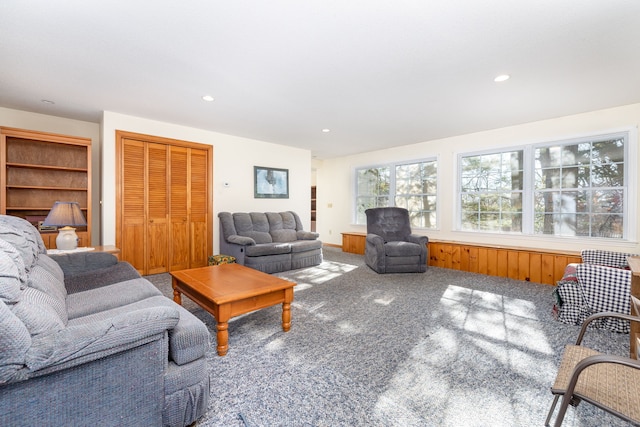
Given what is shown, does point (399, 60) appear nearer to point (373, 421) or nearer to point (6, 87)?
point (373, 421)

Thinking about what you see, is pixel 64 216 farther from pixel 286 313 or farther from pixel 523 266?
pixel 523 266

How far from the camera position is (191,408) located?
53.0 inches

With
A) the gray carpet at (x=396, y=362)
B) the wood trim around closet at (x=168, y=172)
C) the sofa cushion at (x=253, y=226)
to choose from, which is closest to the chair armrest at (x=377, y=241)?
the gray carpet at (x=396, y=362)

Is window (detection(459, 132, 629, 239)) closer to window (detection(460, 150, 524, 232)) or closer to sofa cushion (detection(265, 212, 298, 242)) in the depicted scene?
window (detection(460, 150, 524, 232))

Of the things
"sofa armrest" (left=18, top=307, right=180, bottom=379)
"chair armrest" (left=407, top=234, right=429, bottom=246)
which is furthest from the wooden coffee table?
"chair armrest" (left=407, top=234, right=429, bottom=246)

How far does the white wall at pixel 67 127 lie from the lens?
389 cm

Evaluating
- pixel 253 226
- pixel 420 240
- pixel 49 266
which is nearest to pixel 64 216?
pixel 49 266

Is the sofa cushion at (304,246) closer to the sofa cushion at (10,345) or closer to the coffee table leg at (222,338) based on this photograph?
the coffee table leg at (222,338)

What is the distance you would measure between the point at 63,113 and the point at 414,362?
213 inches

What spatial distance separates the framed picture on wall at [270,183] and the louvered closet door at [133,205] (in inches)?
77.0

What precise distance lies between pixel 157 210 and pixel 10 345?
3870 mm

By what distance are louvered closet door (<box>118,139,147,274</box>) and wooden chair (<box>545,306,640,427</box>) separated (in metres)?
4.81

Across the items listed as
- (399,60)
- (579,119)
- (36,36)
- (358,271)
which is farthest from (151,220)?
(579,119)

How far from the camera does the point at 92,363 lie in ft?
3.61
